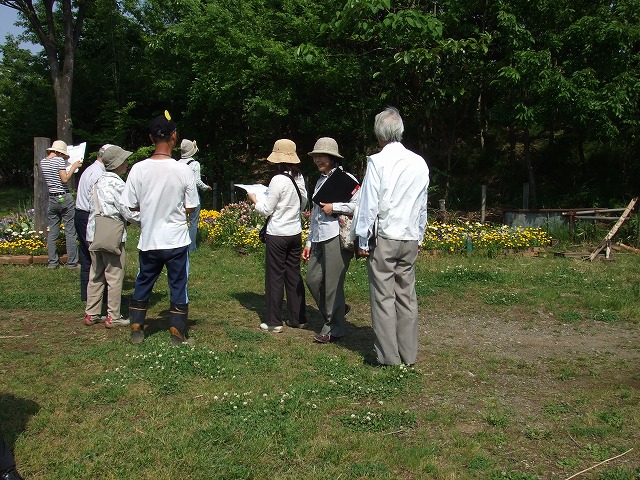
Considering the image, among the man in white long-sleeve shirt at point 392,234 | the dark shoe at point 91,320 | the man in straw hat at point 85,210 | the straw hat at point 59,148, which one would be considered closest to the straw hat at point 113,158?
the man in straw hat at point 85,210

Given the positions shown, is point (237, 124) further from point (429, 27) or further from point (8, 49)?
point (8, 49)

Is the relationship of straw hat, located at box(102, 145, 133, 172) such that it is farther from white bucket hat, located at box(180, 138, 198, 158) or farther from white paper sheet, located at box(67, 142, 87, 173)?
white paper sheet, located at box(67, 142, 87, 173)

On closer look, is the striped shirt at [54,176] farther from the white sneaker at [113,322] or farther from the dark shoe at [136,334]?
the dark shoe at [136,334]

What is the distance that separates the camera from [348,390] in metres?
4.71

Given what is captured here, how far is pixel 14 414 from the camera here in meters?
4.32

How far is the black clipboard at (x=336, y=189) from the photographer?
5922mm

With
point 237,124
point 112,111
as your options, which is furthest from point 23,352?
point 112,111

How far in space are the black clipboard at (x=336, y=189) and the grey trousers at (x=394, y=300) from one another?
0.92 m

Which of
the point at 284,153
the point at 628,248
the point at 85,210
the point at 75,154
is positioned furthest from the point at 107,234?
the point at 628,248

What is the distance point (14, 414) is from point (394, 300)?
2799 mm

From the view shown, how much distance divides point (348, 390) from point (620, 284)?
5481mm

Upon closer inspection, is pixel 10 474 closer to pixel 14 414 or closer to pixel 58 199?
pixel 14 414

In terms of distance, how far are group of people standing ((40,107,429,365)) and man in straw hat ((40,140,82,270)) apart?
2178mm

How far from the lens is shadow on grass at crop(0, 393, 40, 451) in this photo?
402 cm
